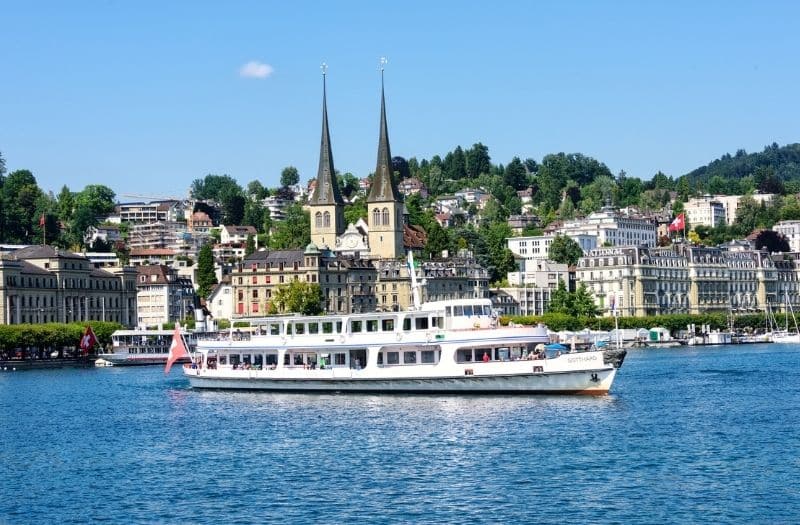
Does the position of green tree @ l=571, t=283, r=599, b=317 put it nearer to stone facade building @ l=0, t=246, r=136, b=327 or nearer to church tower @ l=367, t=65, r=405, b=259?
church tower @ l=367, t=65, r=405, b=259

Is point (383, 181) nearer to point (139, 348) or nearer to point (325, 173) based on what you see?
point (325, 173)

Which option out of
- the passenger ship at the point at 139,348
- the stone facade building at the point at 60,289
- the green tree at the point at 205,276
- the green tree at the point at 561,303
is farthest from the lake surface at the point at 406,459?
the green tree at the point at 205,276

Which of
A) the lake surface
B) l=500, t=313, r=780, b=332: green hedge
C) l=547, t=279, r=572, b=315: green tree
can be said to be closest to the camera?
the lake surface

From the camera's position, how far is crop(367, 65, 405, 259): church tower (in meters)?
176

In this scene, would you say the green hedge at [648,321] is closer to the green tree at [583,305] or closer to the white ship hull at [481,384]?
the green tree at [583,305]

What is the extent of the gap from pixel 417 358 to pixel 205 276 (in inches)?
4914

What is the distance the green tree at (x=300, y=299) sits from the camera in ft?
461

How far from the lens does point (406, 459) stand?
47594 mm

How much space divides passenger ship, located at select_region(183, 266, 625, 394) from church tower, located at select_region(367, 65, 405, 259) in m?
100

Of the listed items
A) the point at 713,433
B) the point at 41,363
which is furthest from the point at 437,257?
the point at 713,433

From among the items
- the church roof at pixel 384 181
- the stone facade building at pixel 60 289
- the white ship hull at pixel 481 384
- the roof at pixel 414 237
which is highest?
the church roof at pixel 384 181

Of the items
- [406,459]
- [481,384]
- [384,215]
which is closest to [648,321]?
[384,215]

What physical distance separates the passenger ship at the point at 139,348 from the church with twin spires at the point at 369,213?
41.0 m

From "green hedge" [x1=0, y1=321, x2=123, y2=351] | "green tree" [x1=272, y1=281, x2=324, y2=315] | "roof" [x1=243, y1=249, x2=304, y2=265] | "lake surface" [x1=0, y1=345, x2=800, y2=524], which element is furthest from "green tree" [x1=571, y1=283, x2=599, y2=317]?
"lake surface" [x1=0, y1=345, x2=800, y2=524]
